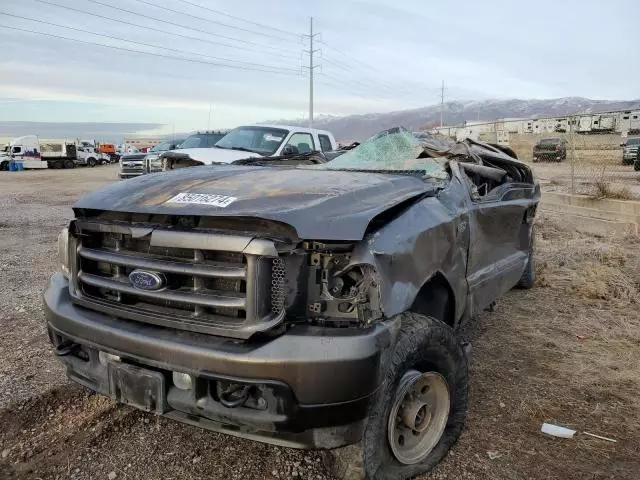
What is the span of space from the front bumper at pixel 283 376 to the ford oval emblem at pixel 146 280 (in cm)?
20

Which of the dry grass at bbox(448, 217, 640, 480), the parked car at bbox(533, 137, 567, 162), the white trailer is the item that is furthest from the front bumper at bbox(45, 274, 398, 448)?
the white trailer

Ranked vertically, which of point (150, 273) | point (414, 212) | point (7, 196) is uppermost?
point (414, 212)

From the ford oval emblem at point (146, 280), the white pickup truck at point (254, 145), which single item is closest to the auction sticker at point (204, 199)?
the ford oval emblem at point (146, 280)

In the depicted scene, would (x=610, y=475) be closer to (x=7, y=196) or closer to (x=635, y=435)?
(x=635, y=435)

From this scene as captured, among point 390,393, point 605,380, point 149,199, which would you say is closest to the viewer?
point 390,393

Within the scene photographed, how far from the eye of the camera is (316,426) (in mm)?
2215

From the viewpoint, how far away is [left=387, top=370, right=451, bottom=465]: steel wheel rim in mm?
2535

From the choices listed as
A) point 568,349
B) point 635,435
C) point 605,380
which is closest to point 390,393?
point 635,435

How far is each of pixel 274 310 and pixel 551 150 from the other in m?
28.2

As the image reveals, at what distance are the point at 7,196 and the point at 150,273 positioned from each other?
17.6 metres

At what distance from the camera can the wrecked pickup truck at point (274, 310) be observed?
87.0 inches

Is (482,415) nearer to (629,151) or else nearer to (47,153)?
(629,151)

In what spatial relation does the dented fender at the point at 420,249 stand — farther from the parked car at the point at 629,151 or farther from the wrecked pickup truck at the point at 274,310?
the parked car at the point at 629,151

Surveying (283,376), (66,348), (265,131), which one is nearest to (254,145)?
(265,131)
